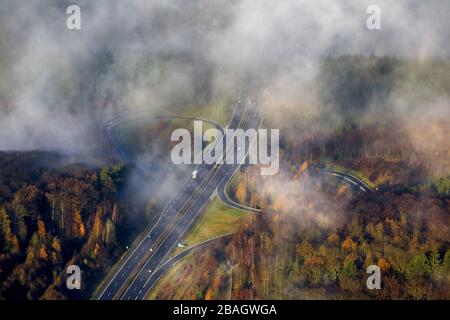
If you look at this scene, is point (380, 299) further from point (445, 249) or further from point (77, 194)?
point (77, 194)

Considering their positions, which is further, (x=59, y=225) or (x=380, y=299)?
(x=59, y=225)

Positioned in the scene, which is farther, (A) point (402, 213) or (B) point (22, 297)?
(A) point (402, 213)

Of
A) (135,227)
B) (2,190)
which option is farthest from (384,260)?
(2,190)

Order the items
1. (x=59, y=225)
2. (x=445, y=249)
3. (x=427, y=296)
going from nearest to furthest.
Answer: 1. (x=427, y=296)
2. (x=445, y=249)
3. (x=59, y=225)

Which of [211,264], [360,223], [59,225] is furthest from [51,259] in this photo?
[360,223]

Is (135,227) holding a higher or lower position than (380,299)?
higher

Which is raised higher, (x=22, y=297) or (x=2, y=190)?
(x=2, y=190)

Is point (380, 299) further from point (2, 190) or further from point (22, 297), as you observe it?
point (2, 190)

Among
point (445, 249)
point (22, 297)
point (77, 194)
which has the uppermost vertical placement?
point (77, 194)

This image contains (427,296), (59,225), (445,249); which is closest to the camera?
(427,296)
